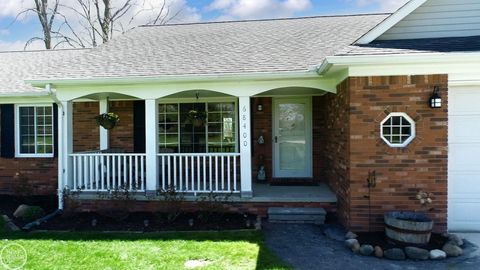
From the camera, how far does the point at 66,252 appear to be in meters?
5.21

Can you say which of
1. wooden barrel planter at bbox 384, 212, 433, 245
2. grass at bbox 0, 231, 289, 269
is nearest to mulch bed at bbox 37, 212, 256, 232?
grass at bbox 0, 231, 289, 269

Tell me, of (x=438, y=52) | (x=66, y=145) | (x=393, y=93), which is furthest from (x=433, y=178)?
(x=66, y=145)

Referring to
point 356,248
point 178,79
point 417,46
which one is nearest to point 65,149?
point 178,79

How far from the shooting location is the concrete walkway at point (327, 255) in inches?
183

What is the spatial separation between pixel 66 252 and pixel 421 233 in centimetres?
500

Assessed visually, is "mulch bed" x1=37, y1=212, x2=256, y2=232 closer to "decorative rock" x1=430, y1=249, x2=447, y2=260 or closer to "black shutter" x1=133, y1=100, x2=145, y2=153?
"black shutter" x1=133, y1=100, x2=145, y2=153

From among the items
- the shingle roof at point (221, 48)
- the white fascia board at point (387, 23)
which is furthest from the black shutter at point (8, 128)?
the white fascia board at point (387, 23)

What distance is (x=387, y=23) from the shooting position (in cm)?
633

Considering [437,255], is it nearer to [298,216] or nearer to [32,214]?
[298,216]

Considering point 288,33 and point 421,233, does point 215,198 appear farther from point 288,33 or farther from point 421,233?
point 288,33

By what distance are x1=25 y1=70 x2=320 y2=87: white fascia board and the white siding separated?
1.66 metres

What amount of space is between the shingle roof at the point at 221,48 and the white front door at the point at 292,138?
1.60 m

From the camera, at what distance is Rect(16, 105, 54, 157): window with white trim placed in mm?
9594

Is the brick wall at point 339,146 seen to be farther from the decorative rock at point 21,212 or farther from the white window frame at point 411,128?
the decorative rock at point 21,212
